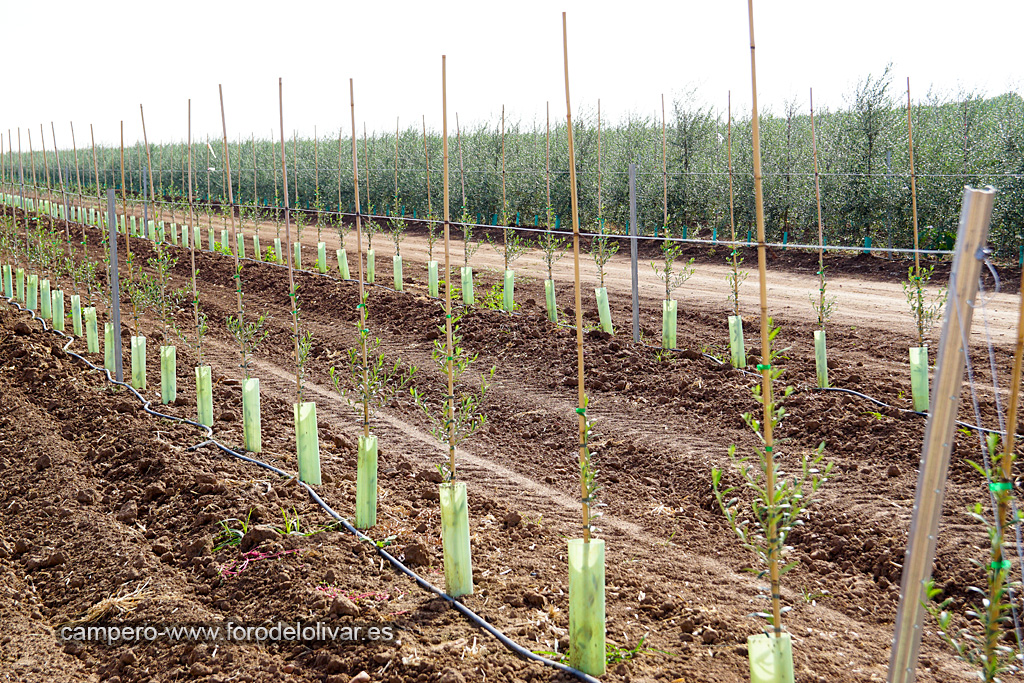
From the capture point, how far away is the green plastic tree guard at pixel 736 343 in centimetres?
675

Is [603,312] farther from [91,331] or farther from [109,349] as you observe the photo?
[91,331]

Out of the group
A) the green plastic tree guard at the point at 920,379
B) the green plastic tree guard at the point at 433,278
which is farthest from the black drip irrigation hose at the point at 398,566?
the green plastic tree guard at the point at 433,278

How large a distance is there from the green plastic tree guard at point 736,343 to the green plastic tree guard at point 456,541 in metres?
3.96

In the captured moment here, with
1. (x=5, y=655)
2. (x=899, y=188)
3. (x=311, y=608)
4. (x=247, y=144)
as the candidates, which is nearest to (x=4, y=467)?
(x=5, y=655)

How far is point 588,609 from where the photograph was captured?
113 inches

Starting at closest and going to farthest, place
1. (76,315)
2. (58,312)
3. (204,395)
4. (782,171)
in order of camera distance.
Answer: (204,395)
(76,315)
(58,312)
(782,171)

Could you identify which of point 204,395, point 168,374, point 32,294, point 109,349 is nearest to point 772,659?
point 204,395

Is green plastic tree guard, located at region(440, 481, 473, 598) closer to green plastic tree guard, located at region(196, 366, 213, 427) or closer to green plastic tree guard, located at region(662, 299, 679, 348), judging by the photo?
green plastic tree guard, located at region(196, 366, 213, 427)

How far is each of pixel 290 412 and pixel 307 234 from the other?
1564cm

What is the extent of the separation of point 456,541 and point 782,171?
46.9 feet

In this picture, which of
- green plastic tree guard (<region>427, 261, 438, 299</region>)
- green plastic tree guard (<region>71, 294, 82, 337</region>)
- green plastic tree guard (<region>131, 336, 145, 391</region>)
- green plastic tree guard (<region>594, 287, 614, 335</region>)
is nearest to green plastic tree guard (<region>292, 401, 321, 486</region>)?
green plastic tree guard (<region>131, 336, 145, 391</region>)

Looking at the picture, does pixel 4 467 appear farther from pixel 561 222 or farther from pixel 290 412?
pixel 561 222

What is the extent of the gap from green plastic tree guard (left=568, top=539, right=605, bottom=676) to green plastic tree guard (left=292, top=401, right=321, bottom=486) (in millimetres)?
2257

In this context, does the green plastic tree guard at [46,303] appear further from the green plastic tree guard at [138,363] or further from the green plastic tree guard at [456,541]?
the green plastic tree guard at [456,541]
